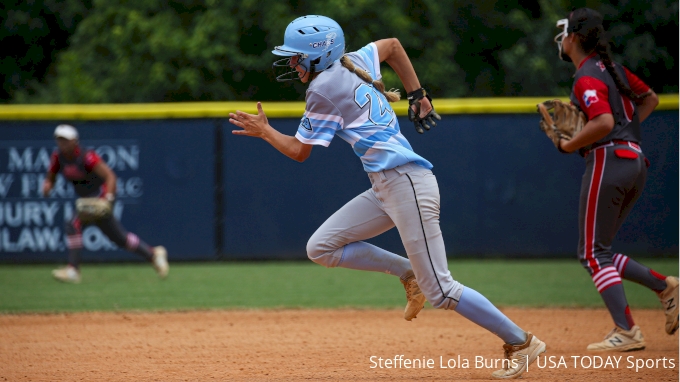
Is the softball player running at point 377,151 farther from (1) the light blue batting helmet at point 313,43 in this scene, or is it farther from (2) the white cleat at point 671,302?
(2) the white cleat at point 671,302

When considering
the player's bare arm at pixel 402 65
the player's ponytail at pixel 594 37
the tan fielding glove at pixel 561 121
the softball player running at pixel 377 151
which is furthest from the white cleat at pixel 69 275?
the player's ponytail at pixel 594 37

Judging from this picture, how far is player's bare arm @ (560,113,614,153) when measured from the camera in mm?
5203

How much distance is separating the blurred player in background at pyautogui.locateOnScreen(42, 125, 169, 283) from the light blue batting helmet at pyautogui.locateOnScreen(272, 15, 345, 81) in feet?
18.8

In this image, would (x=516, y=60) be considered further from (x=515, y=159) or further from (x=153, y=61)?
(x=153, y=61)

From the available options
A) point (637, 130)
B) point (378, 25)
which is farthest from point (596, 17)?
point (378, 25)

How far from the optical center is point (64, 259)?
1106 centimetres

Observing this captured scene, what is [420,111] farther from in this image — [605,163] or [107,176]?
[107,176]

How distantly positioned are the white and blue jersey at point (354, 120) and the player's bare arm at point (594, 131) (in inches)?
Answer: 50.3

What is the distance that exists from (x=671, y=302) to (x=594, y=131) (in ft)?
4.60

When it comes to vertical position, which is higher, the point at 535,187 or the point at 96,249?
the point at 535,187

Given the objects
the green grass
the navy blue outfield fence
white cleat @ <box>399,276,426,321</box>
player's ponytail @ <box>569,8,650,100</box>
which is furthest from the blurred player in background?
player's ponytail @ <box>569,8,650,100</box>

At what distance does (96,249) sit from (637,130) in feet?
25.7

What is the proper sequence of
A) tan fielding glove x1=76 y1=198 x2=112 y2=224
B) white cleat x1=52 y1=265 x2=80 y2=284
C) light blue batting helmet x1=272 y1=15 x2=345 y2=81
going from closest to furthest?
light blue batting helmet x1=272 y1=15 x2=345 y2=81
white cleat x1=52 y1=265 x2=80 y2=284
tan fielding glove x1=76 y1=198 x2=112 y2=224

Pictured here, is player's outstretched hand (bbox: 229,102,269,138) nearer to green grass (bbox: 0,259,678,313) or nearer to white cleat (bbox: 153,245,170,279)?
green grass (bbox: 0,259,678,313)
